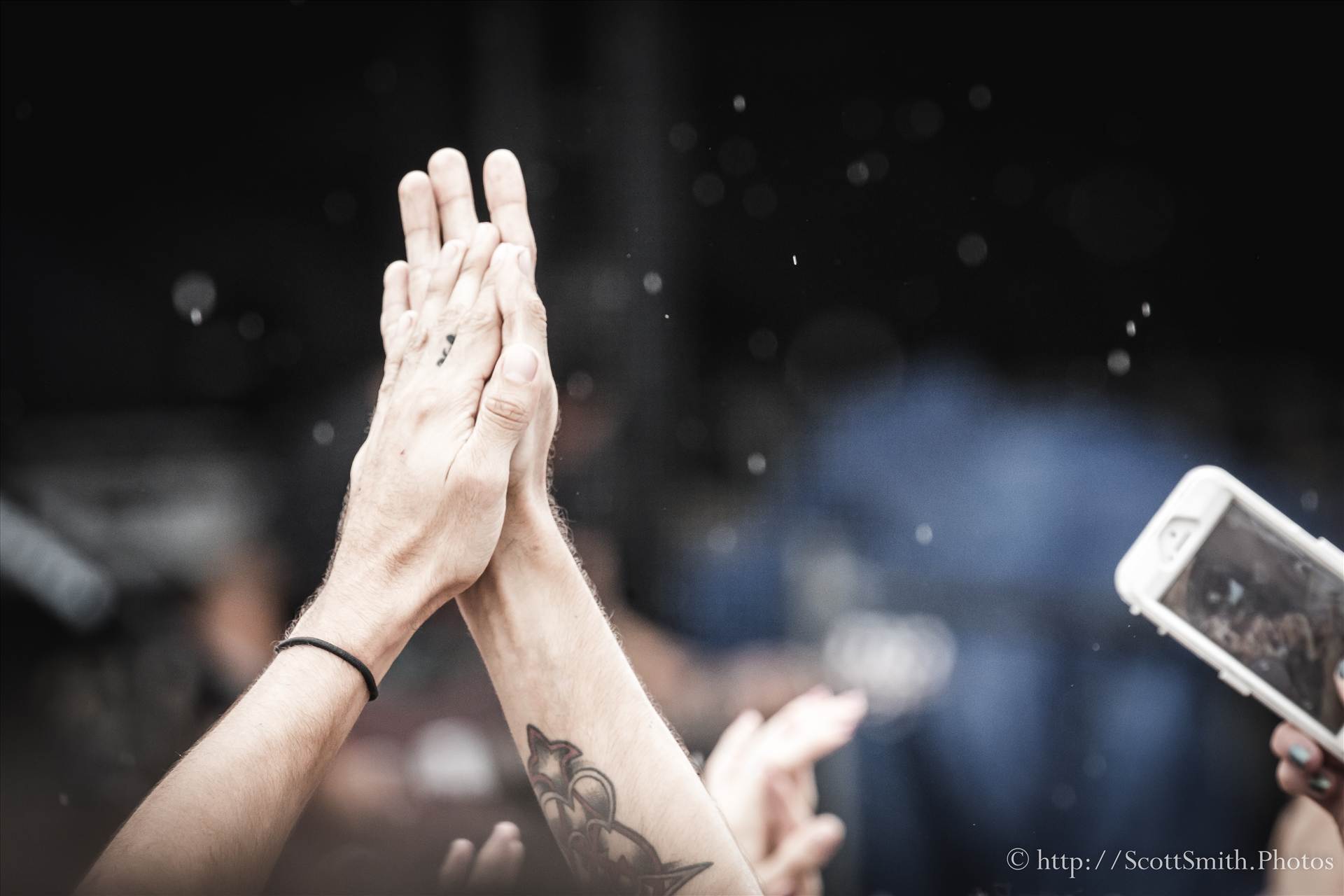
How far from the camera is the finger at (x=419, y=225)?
52.8 inches

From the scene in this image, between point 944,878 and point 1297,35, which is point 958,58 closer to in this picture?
point 1297,35

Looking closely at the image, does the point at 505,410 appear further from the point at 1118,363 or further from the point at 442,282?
the point at 1118,363

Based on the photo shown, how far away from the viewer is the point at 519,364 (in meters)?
1.16

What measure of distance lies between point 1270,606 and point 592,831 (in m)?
0.78

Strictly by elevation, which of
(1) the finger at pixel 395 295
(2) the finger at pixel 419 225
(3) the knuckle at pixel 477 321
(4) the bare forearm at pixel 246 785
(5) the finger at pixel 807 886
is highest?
(2) the finger at pixel 419 225

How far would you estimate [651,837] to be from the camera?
3.79 feet

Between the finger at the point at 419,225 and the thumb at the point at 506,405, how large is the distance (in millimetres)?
238

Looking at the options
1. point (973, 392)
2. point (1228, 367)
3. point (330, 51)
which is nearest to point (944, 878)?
point (973, 392)

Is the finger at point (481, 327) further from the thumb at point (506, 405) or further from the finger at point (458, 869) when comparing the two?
the finger at point (458, 869)

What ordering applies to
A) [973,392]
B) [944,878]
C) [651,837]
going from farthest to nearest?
[973,392]
[944,878]
[651,837]

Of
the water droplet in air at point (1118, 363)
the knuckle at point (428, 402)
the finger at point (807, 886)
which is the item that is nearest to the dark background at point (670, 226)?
the water droplet in air at point (1118, 363)

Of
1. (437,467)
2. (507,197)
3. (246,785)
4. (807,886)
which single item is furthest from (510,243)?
(807,886)

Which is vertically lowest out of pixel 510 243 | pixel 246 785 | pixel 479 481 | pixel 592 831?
pixel 592 831

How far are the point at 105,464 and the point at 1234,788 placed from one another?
264cm
